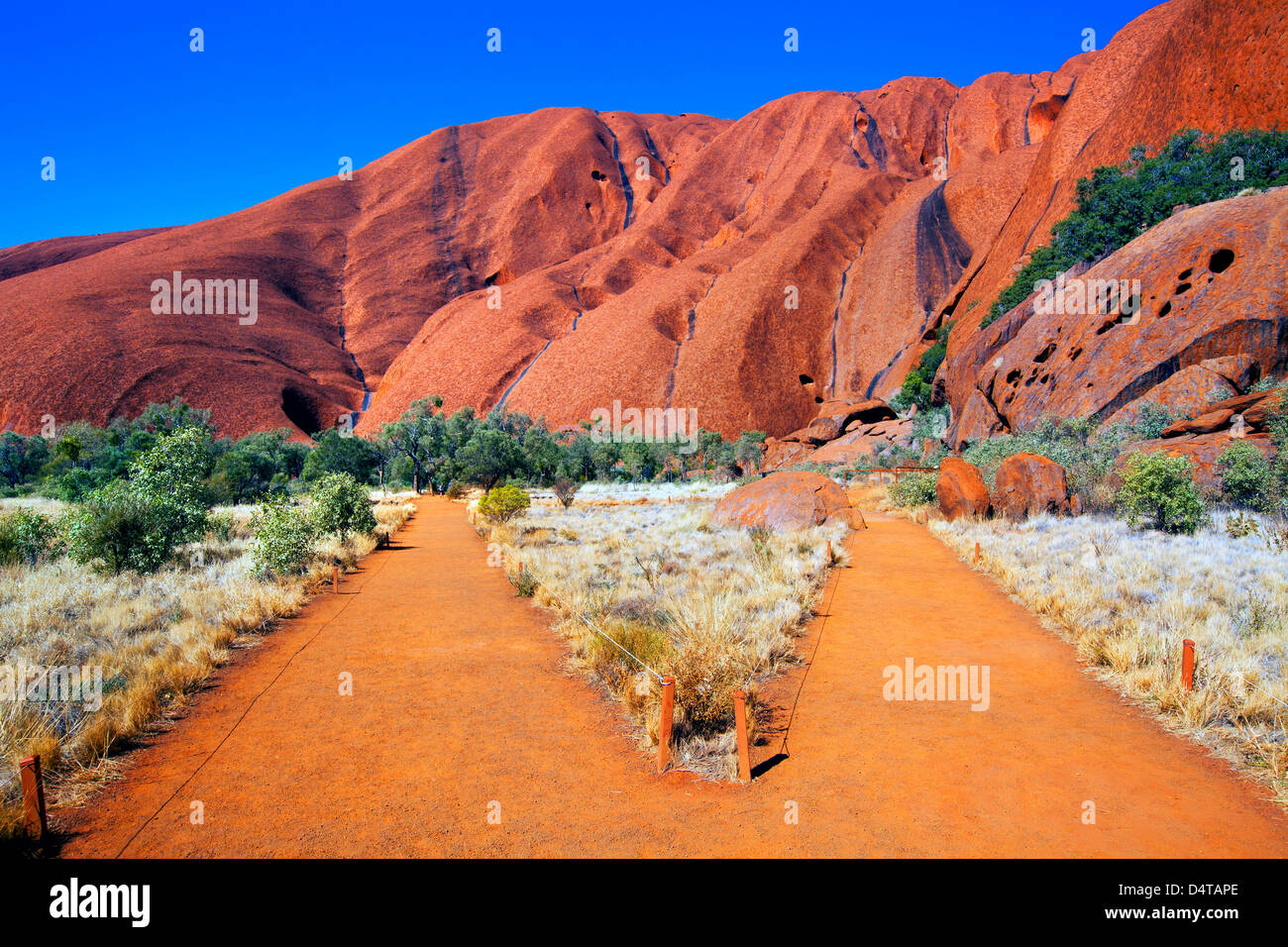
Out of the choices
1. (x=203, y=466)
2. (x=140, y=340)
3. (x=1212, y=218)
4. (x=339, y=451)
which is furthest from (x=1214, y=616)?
(x=140, y=340)

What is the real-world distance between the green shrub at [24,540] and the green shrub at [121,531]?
4.51 ft

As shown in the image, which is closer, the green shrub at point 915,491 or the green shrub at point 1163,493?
the green shrub at point 1163,493

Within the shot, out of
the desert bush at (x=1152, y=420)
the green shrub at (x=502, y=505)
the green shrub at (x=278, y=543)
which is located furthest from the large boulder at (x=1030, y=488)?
the green shrub at (x=278, y=543)

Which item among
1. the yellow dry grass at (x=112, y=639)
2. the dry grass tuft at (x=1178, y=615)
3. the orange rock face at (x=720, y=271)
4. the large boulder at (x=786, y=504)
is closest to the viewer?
the yellow dry grass at (x=112, y=639)

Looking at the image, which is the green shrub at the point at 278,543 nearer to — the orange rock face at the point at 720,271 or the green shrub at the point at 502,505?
the green shrub at the point at 502,505

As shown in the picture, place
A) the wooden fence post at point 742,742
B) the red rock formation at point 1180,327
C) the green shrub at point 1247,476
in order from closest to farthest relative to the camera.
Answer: the wooden fence post at point 742,742 < the green shrub at point 1247,476 < the red rock formation at point 1180,327

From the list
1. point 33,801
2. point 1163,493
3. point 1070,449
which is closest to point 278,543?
point 33,801

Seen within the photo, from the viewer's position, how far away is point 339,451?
40.0 metres

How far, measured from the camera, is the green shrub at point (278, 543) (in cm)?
1223

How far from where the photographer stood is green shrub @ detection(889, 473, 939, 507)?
861 inches

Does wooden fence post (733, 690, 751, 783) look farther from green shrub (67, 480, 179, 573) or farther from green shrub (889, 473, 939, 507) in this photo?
green shrub (889, 473, 939, 507)
